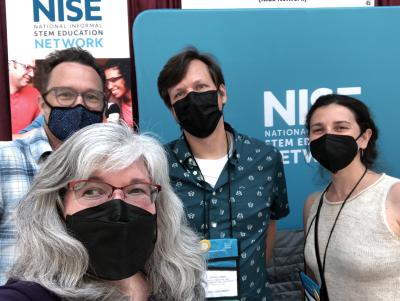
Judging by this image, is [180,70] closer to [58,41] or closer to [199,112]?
[199,112]

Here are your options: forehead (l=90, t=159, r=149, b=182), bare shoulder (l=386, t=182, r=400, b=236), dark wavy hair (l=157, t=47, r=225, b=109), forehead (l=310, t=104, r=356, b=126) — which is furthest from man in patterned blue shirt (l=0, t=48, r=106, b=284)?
bare shoulder (l=386, t=182, r=400, b=236)

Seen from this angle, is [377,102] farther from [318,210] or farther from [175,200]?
[175,200]

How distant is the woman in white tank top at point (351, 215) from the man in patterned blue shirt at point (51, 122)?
3.29 ft

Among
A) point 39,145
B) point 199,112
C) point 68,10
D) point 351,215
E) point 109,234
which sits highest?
point 68,10

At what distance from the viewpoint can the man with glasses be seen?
2.44m

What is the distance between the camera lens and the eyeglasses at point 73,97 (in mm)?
Answer: 1659

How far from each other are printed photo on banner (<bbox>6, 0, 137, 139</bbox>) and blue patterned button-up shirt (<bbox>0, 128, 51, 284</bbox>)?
38.2 inches

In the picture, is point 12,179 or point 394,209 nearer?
point 12,179

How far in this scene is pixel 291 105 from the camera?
256 centimetres

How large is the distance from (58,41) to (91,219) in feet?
5.86

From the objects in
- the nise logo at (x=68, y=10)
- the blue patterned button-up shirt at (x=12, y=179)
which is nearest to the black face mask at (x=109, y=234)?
the blue patterned button-up shirt at (x=12, y=179)

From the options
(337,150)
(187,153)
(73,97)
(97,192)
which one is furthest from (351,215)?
(73,97)

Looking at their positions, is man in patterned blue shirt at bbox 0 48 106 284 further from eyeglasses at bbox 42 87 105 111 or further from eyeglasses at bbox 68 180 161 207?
eyeglasses at bbox 68 180 161 207

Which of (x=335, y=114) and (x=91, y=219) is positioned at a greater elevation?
(x=335, y=114)
